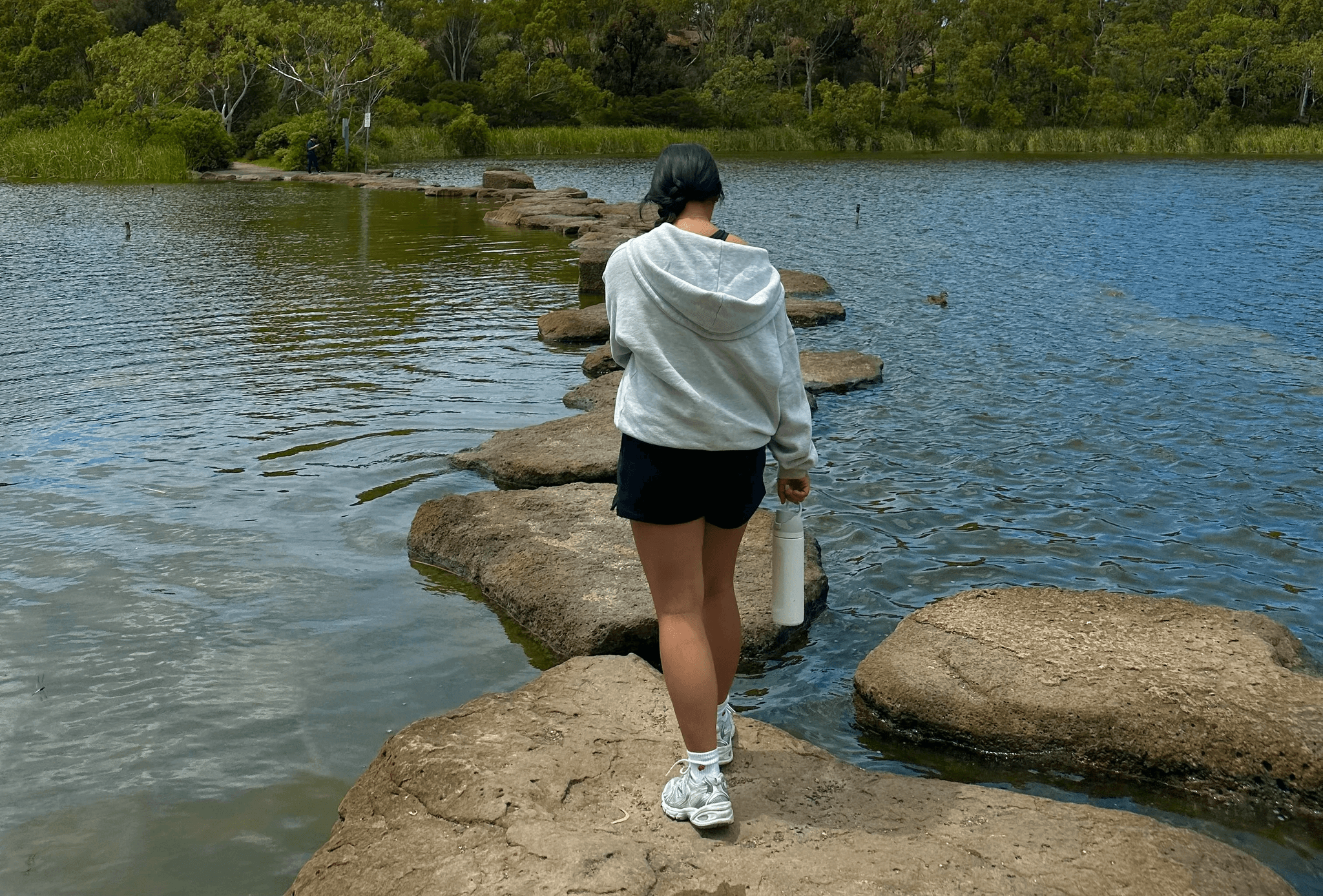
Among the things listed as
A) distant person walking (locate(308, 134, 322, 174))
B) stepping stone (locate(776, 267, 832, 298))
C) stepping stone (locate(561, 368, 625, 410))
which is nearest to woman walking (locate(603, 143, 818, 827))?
stepping stone (locate(561, 368, 625, 410))

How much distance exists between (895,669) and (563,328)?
323 inches

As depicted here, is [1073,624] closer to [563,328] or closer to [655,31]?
[563,328]

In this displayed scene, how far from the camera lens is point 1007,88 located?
62.2 meters

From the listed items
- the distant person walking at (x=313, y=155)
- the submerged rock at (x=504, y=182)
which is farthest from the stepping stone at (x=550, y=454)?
the distant person walking at (x=313, y=155)

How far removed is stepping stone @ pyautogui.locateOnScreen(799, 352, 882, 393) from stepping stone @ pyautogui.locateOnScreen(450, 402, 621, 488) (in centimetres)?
249

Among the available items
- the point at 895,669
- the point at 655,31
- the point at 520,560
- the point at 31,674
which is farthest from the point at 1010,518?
the point at 655,31

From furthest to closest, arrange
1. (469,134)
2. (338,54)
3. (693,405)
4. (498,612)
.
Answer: (469,134)
(338,54)
(498,612)
(693,405)

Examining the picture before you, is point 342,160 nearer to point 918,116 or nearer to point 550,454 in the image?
point 918,116

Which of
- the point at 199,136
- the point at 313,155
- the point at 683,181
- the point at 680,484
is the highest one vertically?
the point at 199,136

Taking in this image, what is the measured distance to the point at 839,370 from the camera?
1035cm

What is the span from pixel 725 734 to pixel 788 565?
59cm

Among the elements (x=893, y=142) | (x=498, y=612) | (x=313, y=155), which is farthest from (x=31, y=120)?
(x=498, y=612)

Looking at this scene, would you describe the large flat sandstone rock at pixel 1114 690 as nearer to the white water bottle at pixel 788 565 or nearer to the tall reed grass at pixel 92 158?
the white water bottle at pixel 788 565

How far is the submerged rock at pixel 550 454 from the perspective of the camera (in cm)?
740
